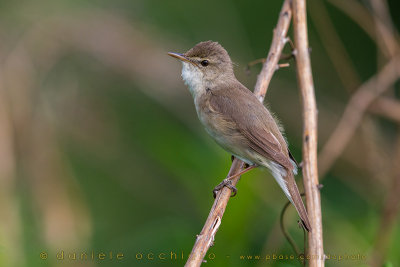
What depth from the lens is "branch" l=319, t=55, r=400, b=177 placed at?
436 centimetres

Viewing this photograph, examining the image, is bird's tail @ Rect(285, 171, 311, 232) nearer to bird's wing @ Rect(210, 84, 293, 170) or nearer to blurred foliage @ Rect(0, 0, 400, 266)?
bird's wing @ Rect(210, 84, 293, 170)

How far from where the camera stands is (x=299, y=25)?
376cm

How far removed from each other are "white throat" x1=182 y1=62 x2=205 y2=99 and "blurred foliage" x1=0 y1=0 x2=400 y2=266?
449 millimetres

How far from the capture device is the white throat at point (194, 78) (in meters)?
4.45

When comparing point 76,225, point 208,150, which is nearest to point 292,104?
point 208,150

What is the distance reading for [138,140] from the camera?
5.82 meters

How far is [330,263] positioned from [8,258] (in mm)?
2419

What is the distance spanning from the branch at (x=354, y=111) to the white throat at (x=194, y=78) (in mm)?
1142

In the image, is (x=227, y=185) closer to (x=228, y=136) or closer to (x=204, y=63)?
(x=228, y=136)

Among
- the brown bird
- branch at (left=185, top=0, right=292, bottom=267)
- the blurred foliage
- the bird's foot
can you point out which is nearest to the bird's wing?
the brown bird

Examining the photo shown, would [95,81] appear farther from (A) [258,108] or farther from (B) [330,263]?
(B) [330,263]

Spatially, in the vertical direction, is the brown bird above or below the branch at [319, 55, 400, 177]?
below

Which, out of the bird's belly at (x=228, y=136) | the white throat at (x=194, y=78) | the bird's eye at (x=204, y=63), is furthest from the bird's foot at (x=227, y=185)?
the bird's eye at (x=204, y=63)

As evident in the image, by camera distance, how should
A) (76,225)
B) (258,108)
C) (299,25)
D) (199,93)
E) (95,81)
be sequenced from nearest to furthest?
1. (299,25)
2. (258,108)
3. (199,93)
4. (76,225)
5. (95,81)
